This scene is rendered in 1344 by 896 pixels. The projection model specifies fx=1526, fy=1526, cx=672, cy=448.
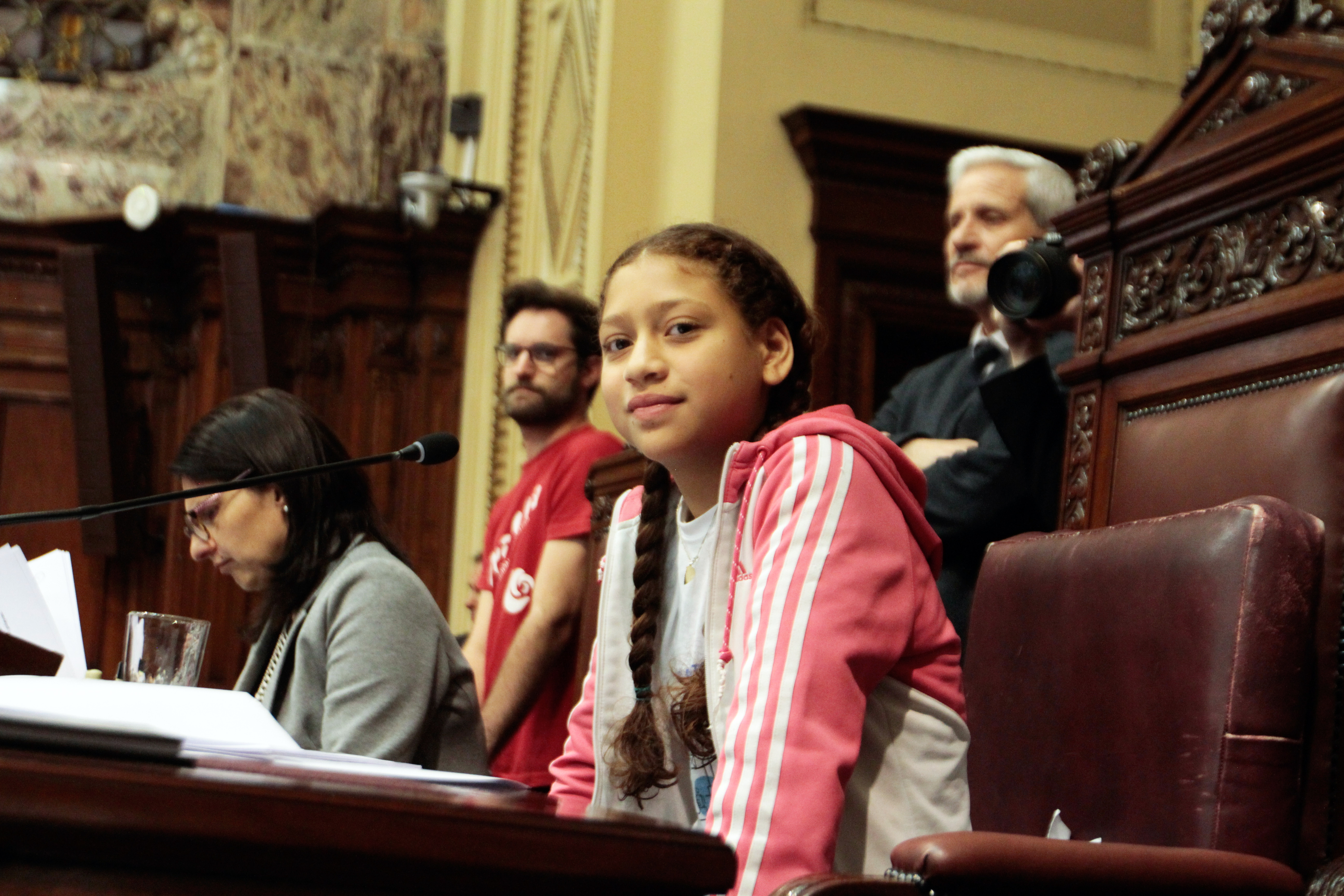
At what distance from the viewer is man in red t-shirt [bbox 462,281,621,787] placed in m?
3.07

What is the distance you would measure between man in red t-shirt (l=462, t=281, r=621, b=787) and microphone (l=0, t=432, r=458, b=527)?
1.11 metres

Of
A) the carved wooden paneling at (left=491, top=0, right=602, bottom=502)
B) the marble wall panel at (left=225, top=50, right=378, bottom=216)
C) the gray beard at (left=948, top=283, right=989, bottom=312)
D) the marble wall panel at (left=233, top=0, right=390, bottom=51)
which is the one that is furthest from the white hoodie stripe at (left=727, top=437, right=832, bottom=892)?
the marble wall panel at (left=233, top=0, right=390, bottom=51)

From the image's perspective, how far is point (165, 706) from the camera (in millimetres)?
1029

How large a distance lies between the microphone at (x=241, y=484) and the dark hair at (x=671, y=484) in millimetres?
260

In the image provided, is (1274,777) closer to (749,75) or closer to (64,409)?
(749,75)

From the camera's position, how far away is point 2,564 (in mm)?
1618

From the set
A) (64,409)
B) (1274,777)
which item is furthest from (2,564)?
(64,409)

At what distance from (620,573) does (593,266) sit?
260cm

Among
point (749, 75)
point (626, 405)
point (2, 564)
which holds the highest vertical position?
point (749, 75)

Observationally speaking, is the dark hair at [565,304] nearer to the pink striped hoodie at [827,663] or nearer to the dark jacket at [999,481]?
the dark jacket at [999,481]

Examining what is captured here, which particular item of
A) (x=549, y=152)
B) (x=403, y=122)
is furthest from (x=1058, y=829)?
(x=403, y=122)

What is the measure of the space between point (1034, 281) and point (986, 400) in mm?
222

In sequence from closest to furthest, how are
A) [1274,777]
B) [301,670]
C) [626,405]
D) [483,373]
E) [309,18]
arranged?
[1274,777] < [626,405] < [301,670] < [483,373] < [309,18]

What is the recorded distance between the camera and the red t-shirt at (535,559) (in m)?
3.09
